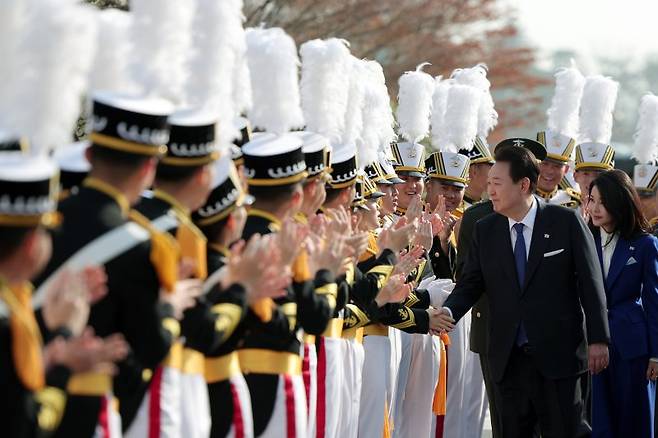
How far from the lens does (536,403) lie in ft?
27.3

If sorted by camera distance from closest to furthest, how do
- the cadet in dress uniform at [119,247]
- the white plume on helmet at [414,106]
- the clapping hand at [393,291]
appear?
the cadet in dress uniform at [119,247] < the clapping hand at [393,291] < the white plume on helmet at [414,106]

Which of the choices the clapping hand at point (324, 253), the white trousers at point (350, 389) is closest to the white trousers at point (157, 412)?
the clapping hand at point (324, 253)

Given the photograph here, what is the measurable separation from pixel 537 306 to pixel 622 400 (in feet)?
4.04

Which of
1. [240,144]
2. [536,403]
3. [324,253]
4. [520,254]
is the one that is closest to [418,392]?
[536,403]

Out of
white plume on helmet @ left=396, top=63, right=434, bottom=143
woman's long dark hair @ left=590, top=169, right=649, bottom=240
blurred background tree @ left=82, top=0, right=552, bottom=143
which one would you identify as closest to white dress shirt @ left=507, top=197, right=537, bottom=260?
woman's long dark hair @ left=590, top=169, right=649, bottom=240

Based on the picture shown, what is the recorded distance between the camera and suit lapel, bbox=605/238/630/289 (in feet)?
30.1

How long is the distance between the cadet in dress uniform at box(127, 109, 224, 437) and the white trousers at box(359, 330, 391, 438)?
329 centimetres

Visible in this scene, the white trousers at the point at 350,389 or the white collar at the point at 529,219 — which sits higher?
the white collar at the point at 529,219

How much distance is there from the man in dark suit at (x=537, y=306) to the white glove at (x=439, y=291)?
0.65 metres

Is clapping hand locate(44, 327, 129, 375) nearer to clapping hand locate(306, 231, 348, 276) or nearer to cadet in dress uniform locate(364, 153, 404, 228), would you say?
clapping hand locate(306, 231, 348, 276)

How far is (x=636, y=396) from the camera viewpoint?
9.09 meters

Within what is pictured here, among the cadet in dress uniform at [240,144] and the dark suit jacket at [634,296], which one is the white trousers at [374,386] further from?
the cadet in dress uniform at [240,144]

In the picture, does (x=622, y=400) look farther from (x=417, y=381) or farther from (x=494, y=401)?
(x=417, y=381)

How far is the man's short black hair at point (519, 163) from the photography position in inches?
339
